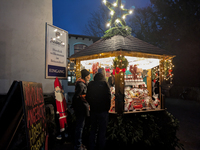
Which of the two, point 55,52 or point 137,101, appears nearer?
point 55,52

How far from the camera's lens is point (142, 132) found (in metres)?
4.54

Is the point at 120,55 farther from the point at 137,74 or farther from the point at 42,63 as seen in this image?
the point at 42,63

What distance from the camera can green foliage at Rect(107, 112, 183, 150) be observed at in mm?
4328

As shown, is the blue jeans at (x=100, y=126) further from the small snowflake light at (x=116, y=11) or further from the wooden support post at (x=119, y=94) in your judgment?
the small snowflake light at (x=116, y=11)

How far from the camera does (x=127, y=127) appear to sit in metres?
4.59

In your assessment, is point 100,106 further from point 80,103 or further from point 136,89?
point 136,89

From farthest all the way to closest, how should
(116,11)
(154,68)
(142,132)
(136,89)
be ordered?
(154,68)
(116,11)
(136,89)
(142,132)

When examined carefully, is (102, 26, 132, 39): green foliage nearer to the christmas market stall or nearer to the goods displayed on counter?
the christmas market stall

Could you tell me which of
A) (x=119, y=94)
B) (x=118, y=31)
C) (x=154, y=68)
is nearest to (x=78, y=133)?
(x=119, y=94)

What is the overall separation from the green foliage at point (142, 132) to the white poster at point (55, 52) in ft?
9.35

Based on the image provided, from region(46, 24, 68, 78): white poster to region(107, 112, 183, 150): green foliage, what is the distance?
2.85m

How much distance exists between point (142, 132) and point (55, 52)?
4.40 metres

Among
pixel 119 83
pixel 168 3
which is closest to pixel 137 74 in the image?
pixel 119 83

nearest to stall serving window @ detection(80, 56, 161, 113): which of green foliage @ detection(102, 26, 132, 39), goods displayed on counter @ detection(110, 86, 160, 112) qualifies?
goods displayed on counter @ detection(110, 86, 160, 112)
